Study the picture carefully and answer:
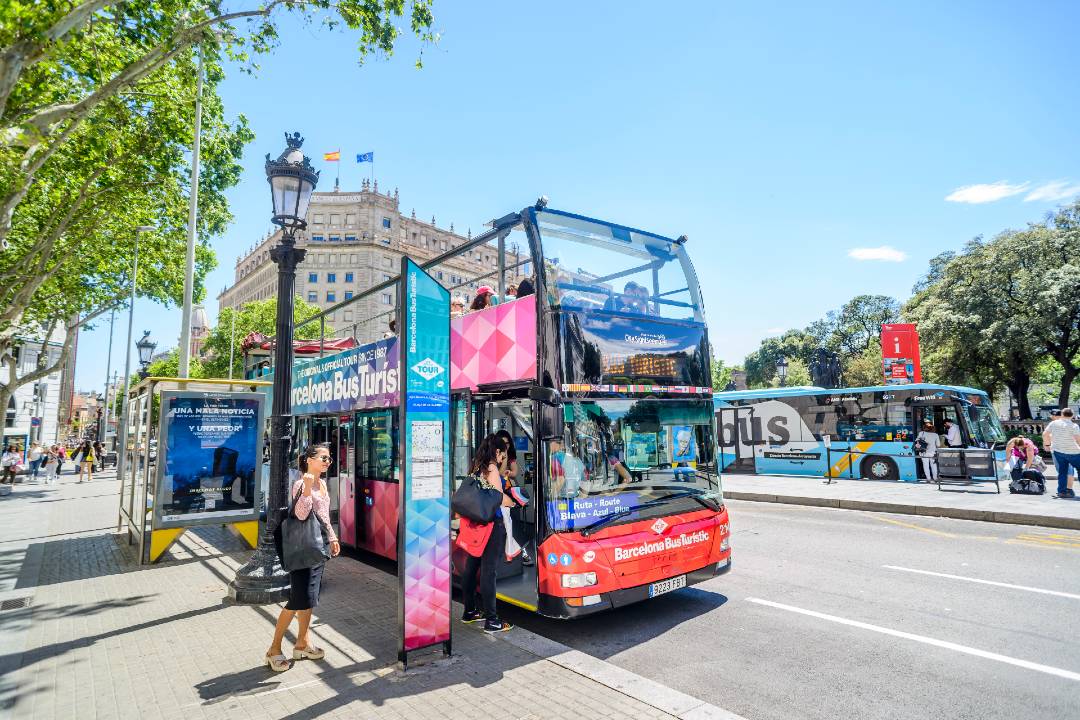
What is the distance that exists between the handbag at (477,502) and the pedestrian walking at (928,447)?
50.8ft

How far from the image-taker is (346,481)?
29.0 ft

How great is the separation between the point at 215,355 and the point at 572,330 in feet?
203

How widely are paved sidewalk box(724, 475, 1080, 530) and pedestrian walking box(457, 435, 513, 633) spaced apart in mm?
10598

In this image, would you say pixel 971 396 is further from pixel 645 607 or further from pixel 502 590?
pixel 502 590

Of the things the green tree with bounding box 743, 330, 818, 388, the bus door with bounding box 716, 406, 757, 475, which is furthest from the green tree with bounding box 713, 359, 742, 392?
the bus door with bounding box 716, 406, 757, 475

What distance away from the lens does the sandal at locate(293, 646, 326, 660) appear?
15.6 feet

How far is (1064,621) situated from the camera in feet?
18.1

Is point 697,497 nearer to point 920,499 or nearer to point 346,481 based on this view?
point 346,481

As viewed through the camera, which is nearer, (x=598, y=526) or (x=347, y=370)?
(x=598, y=526)

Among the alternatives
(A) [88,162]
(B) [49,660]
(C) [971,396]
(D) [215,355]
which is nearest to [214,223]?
(A) [88,162]

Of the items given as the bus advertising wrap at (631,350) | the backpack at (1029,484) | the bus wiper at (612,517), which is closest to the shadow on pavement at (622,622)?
the bus wiper at (612,517)

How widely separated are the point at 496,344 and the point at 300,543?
8.87 ft

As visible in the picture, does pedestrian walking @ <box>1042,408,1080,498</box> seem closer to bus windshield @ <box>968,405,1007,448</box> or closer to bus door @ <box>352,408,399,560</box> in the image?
bus windshield @ <box>968,405,1007,448</box>

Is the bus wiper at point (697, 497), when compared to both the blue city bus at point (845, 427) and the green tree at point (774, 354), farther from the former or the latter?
the green tree at point (774, 354)
